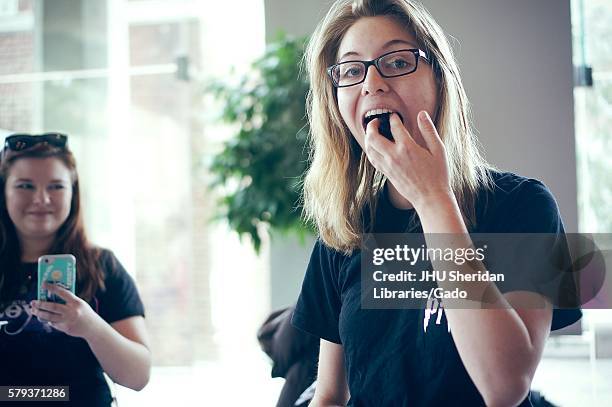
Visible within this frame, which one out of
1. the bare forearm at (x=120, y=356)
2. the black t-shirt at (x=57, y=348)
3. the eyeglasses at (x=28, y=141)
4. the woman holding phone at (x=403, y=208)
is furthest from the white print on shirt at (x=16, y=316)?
the woman holding phone at (x=403, y=208)

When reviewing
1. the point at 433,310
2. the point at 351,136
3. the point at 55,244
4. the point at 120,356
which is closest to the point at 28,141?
the point at 55,244

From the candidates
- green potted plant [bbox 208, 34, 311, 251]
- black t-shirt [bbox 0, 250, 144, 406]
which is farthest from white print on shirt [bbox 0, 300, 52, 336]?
green potted plant [bbox 208, 34, 311, 251]

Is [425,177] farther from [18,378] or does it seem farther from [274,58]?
[18,378]

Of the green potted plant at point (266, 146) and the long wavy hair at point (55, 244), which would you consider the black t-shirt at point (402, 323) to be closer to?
the green potted plant at point (266, 146)

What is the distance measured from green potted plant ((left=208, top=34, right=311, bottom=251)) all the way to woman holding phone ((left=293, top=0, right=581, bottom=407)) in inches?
8.6

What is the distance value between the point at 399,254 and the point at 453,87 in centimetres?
29

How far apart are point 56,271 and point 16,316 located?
0.46 feet

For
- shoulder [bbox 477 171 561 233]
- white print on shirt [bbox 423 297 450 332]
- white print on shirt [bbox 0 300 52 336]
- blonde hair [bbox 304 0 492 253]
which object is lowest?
white print on shirt [bbox 0 300 52 336]

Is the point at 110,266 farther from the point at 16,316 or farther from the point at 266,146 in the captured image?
the point at 266,146

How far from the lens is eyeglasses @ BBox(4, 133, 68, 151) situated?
1525 millimetres

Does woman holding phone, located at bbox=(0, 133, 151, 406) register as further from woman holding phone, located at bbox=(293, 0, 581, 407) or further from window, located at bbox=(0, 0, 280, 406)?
woman holding phone, located at bbox=(293, 0, 581, 407)

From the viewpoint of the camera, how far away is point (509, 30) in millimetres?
1216

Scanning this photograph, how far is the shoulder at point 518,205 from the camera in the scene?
0.94 m

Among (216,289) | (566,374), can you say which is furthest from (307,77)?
(566,374)
